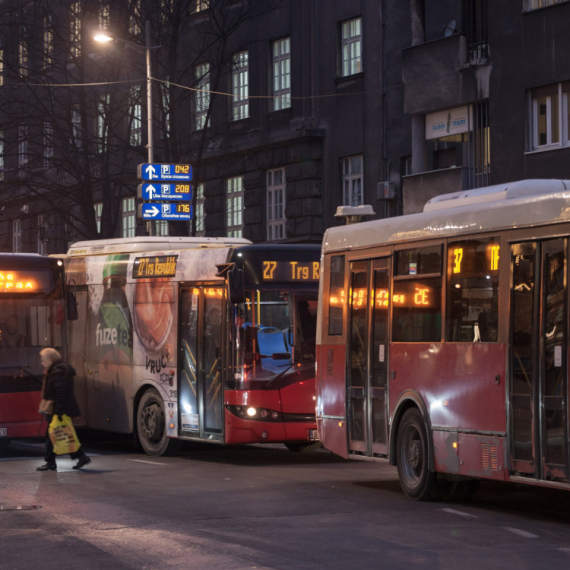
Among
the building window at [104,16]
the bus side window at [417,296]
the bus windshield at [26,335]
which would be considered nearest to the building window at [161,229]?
the building window at [104,16]

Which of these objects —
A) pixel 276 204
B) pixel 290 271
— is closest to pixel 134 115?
pixel 276 204

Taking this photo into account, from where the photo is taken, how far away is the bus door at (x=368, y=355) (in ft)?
42.7

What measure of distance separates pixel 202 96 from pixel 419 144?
1002 cm

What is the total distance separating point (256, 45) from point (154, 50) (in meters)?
3.86

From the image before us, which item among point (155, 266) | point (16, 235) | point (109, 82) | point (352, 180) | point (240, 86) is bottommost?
point (155, 266)

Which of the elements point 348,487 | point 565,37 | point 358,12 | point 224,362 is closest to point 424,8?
point 358,12

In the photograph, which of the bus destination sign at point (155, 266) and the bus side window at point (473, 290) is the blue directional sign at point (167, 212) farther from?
the bus side window at point (473, 290)

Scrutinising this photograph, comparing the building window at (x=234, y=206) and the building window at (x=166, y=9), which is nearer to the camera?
the building window at (x=166, y=9)

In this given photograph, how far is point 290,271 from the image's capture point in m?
16.5

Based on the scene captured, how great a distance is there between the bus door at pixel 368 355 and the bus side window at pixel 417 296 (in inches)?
9.5

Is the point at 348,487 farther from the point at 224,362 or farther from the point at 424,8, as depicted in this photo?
the point at 424,8

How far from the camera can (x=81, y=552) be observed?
30.9ft

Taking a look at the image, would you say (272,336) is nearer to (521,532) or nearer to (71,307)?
(71,307)

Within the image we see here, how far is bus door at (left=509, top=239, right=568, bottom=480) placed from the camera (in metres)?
10.3
